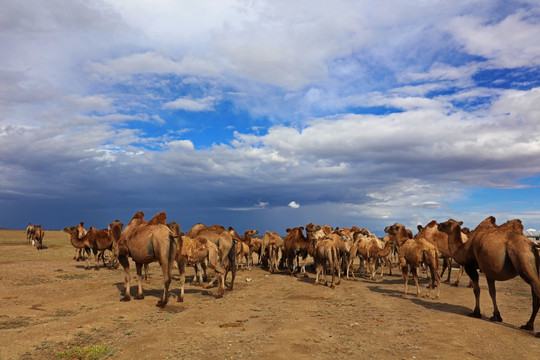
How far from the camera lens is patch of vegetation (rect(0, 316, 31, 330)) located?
32.7 ft

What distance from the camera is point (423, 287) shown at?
727 inches

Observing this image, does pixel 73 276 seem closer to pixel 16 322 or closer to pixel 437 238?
pixel 16 322

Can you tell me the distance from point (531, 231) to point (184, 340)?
69480 millimetres

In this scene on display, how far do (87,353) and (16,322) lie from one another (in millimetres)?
4705

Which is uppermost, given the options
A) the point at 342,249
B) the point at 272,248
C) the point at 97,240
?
the point at 342,249

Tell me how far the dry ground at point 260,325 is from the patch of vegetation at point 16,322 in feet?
0.08

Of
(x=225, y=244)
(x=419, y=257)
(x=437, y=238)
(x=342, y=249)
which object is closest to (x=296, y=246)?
(x=342, y=249)

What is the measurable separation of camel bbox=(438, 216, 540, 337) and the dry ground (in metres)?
1.18

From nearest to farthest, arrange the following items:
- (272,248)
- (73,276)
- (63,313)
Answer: (63,313) < (73,276) < (272,248)

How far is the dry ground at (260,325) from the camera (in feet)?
25.6

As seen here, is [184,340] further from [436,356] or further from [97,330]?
[436,356]

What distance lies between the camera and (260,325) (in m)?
10.1

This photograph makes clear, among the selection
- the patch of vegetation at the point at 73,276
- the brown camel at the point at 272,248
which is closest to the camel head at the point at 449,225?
the brown camel at the point at 272,248

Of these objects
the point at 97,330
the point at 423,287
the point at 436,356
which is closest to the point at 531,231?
the point at 423,287
